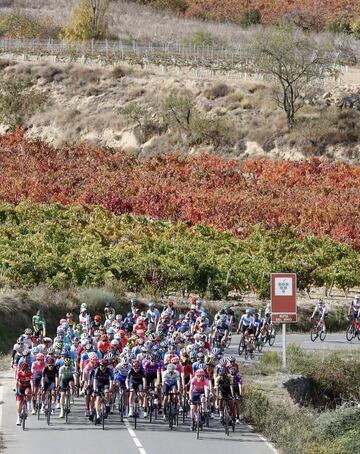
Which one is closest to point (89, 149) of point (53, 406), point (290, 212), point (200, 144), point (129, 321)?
point (200, 144)

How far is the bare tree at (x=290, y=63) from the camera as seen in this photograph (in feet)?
277

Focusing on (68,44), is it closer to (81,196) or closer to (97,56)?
(97,56)

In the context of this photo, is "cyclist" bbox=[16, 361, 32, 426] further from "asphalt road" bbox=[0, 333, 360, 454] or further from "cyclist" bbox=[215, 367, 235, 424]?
"cyclist" bbox=[215, 367, 235, 424]

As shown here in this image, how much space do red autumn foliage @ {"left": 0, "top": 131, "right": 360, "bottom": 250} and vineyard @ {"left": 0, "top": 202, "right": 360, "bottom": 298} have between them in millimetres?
4064

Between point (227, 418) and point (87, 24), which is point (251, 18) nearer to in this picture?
point (87, 24)

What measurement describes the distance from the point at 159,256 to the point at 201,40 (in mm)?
67785

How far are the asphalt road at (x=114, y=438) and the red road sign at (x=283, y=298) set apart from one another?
25.0 ft

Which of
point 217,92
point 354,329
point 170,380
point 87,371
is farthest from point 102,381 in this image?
point 217,92

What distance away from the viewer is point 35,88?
100250 mm

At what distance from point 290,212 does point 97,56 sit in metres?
48.2

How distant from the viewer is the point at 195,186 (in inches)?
2672

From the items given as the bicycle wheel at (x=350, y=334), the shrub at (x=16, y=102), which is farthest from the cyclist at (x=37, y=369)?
the shrub at (x=16, y=102)

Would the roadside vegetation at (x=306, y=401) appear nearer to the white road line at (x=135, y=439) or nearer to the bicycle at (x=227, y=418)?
the bicycle at (x=227, y=418)

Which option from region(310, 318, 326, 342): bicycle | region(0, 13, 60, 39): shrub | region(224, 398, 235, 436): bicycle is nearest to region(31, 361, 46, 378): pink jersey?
region(224, 398, 235, 436): bicycle
